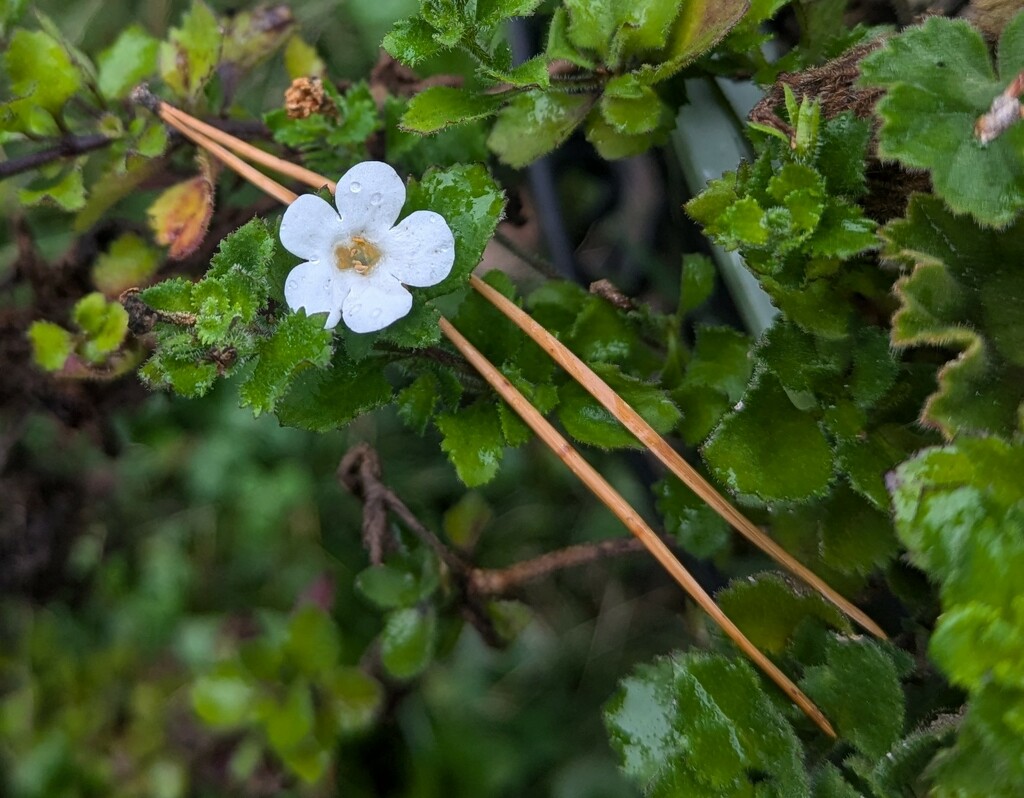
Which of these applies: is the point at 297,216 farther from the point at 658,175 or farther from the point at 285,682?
the point at 285,682

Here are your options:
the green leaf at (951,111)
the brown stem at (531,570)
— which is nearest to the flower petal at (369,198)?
the green leaf at (951,111)

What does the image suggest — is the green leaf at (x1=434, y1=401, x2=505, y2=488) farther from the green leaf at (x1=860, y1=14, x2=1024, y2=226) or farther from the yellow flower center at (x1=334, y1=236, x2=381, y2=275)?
the green leaf at (x1=860, y1=14, x2=1024, y2=226)

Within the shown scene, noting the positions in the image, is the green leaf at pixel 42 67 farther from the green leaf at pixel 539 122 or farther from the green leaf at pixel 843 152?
the green leaf at pixel 843 152

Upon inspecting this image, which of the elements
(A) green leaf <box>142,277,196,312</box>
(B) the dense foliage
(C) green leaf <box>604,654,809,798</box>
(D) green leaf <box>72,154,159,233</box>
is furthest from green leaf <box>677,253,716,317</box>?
(D) green leaf <box>72,154,159,233</box>

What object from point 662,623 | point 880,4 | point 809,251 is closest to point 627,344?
point 809,251

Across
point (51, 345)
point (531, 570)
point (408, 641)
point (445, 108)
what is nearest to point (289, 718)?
point (408, 641)

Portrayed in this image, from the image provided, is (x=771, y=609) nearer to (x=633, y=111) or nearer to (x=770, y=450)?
(x=770, y=450)
